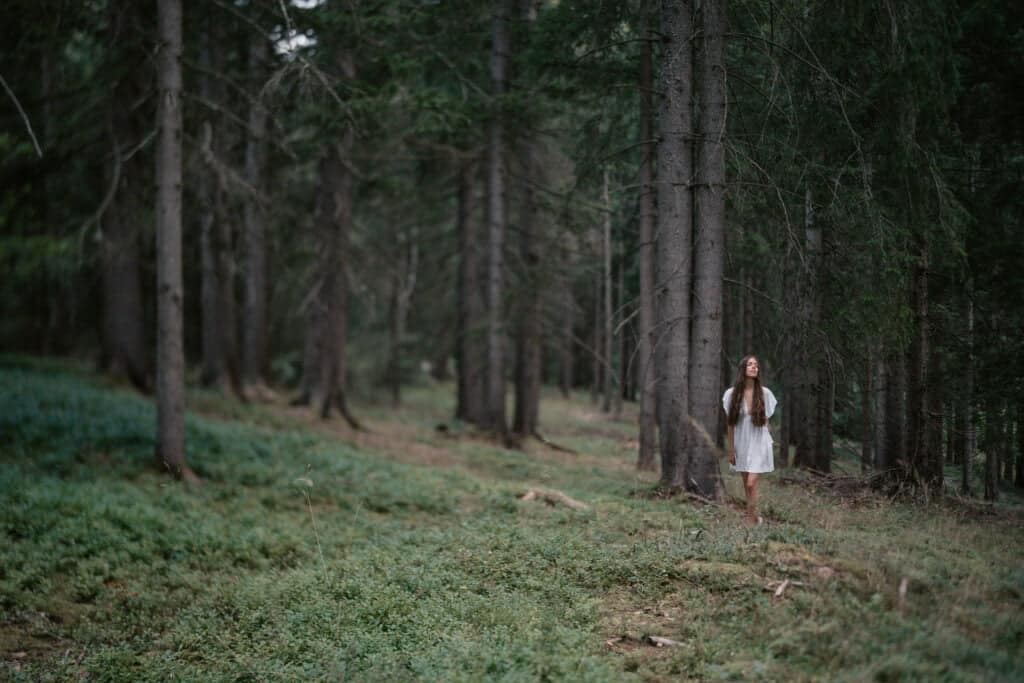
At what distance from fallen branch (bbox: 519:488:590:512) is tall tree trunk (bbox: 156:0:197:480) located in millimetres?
5398

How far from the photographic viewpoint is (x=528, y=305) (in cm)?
1730

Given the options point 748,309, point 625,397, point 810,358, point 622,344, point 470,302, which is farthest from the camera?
point 470,302

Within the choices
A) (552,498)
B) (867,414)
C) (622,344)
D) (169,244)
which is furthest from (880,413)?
(169,244)

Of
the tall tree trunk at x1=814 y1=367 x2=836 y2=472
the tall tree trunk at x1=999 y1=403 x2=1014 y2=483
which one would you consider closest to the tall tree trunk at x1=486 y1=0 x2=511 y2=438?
the tall tree trunk at x1=814 y1=367 x2=836 y2=472

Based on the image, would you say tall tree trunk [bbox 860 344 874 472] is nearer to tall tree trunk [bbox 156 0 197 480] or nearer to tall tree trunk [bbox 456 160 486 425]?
tall tree trunk [bbox 156 0 197 480]

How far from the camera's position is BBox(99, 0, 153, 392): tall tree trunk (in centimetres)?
1407

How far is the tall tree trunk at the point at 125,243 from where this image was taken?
554 inches

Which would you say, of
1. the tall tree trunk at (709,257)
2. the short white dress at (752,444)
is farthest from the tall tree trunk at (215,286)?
the short white dress at (752,444)

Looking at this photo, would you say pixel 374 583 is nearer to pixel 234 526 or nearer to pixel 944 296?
pixel 234 526

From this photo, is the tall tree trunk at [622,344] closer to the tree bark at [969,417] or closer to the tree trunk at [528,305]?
the tree trunk at [528,305]

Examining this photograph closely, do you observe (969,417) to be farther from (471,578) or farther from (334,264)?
(334,264)

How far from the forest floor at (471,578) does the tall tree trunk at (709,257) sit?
725 mm

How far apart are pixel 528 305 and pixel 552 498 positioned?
7.19 metres

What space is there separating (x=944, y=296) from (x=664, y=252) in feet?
11.4
